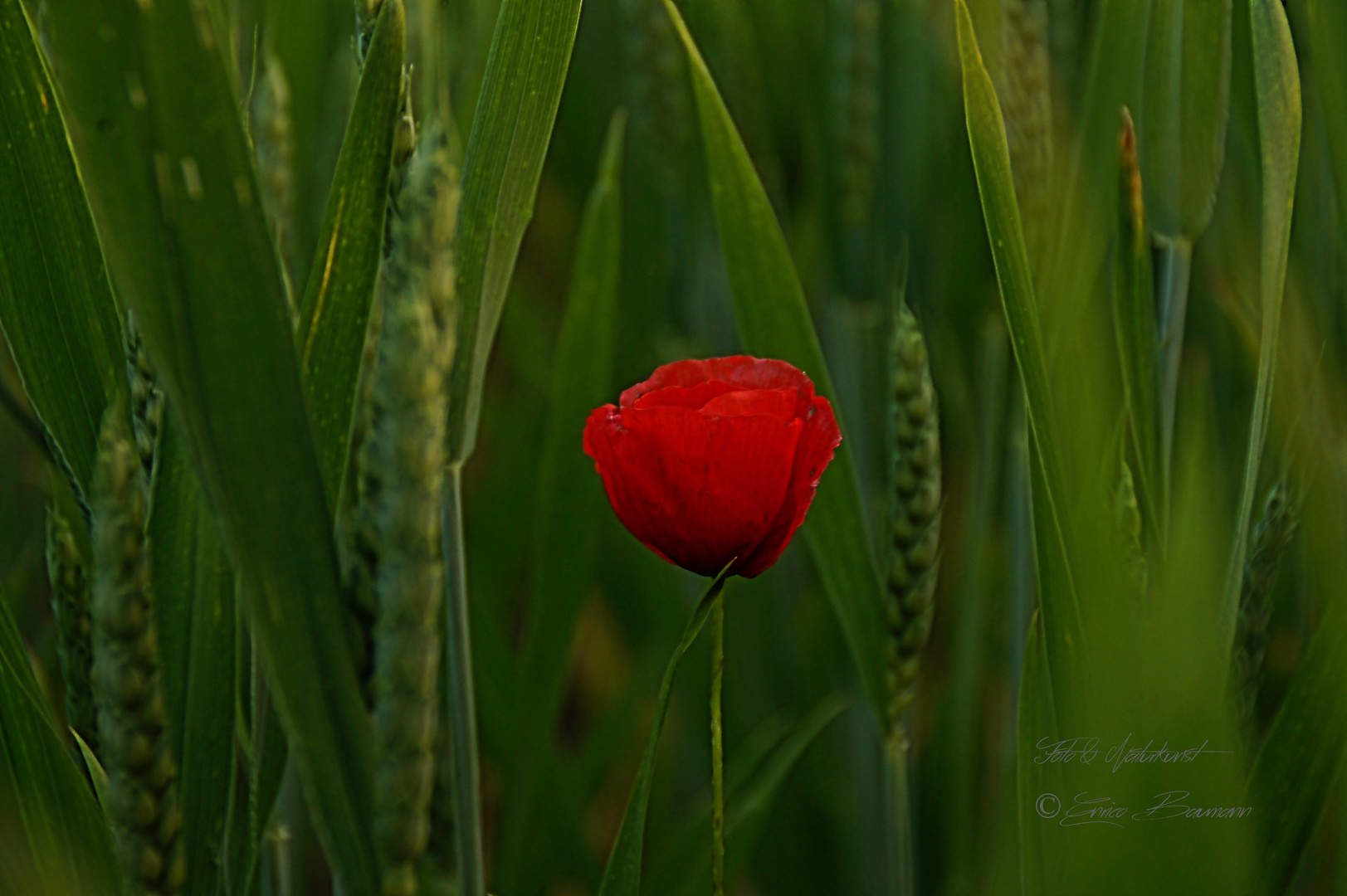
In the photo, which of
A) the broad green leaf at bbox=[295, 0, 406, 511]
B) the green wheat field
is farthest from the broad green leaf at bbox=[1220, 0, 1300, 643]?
the broad green leaf at bbox=[295, 0, 406, 511]

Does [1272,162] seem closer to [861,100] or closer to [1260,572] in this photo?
[1260,572]

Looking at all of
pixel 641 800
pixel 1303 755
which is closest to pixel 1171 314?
pixel 1303 755

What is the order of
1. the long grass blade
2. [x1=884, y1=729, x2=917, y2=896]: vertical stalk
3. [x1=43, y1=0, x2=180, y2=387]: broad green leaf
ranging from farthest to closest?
[x1=884, y1=729, x2=917, y2=896]: vertical stalk → the long grass blade → [x1=43, y1=0, x2=180, y2=387]: broad green leaf

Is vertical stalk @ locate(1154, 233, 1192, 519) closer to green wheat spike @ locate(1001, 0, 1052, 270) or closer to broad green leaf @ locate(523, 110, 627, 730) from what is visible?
green wheat spike @ locate(1001, 0, 1052, 270)

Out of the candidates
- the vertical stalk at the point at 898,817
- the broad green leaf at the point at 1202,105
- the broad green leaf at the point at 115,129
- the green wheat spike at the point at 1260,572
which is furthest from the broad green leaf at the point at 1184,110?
the broad green leaf at the point at 115,129

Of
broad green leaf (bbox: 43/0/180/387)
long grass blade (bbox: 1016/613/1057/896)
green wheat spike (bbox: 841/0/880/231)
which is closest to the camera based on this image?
broad green leaf (bbox: 43/0/180/387)

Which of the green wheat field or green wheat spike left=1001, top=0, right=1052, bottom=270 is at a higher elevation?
green wheat spike left=1001, top=0, right=1052, bottom=270

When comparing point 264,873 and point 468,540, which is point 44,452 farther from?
point 468,540
